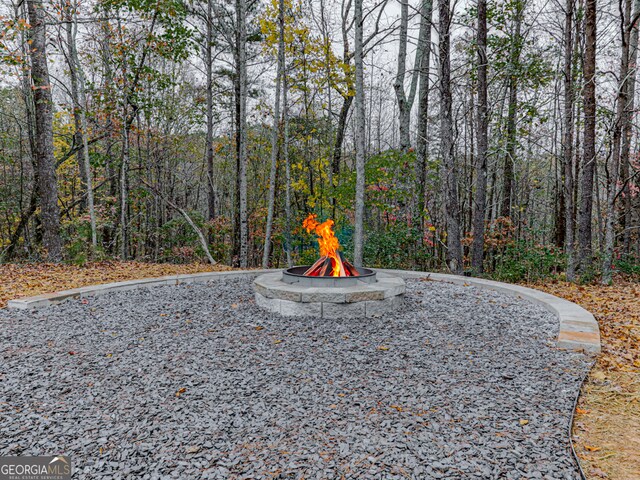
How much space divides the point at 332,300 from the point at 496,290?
295 cm

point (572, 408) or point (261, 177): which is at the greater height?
point (261, 177)

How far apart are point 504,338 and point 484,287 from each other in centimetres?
226

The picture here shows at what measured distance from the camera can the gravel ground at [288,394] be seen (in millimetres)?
1990

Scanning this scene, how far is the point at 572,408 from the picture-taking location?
2420 mm

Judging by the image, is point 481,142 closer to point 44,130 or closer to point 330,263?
point 330,263

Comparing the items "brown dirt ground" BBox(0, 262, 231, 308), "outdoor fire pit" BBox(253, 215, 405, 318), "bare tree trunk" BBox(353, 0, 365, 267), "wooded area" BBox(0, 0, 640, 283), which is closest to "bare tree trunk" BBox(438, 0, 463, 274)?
"wooded area" BBox(0, 0, 640, 283)

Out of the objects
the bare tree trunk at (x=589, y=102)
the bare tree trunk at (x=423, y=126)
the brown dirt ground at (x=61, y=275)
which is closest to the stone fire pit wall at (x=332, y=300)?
the brown dirt ground at (x=61, y=275)

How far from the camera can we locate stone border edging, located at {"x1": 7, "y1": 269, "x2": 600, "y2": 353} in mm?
3461

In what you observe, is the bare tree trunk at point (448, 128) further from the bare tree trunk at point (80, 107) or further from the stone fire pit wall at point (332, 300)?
the bare tree trunk at point (80, 107)

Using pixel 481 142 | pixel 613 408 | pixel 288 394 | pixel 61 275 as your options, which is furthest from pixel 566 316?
pixel 61 275

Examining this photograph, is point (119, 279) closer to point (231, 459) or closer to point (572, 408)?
point (231, 459)

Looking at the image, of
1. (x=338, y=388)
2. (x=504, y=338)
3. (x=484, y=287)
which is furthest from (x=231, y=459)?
(x=484, y=287)

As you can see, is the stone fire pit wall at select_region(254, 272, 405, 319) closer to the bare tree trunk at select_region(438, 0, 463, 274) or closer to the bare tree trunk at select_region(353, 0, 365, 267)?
the bare tree trunk at select_region(353, 0, 365, 267)

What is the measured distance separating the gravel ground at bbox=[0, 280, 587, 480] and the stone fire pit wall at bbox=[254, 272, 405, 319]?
166 mm
